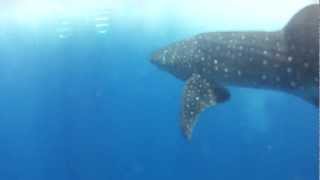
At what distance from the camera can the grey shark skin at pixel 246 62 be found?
3.08 m

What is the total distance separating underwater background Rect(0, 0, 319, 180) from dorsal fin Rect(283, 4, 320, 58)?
1672 millimetres

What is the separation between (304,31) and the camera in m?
3.04

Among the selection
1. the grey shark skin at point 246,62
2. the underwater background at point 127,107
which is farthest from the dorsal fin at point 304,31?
the underwater background at point 127,107

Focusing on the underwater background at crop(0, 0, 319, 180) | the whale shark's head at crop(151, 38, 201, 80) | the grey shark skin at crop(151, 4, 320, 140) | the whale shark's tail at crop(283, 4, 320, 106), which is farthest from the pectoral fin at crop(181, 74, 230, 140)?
the underwater background at crop(0, 0, 319, 180)

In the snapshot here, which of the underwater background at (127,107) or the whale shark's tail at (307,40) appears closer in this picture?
the whale shark's tail at (307,40)

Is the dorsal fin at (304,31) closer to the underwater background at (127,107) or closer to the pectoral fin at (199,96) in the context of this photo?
the pectoral fin at (199,96)

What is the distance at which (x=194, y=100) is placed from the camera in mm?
3559

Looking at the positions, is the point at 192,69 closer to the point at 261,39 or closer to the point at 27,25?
the point at 261,39

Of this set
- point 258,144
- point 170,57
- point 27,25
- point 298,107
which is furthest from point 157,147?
point 170,57

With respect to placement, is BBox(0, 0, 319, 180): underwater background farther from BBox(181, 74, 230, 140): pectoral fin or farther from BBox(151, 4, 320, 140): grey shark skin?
BBox(181, 74, 230, 140): pectoral fin

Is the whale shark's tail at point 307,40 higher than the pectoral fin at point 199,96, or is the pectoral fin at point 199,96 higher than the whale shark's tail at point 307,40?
the whale shark's tail at point 307,40

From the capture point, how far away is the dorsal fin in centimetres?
298

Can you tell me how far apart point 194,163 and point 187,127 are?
122 inches

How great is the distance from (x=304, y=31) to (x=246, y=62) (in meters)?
0.42
